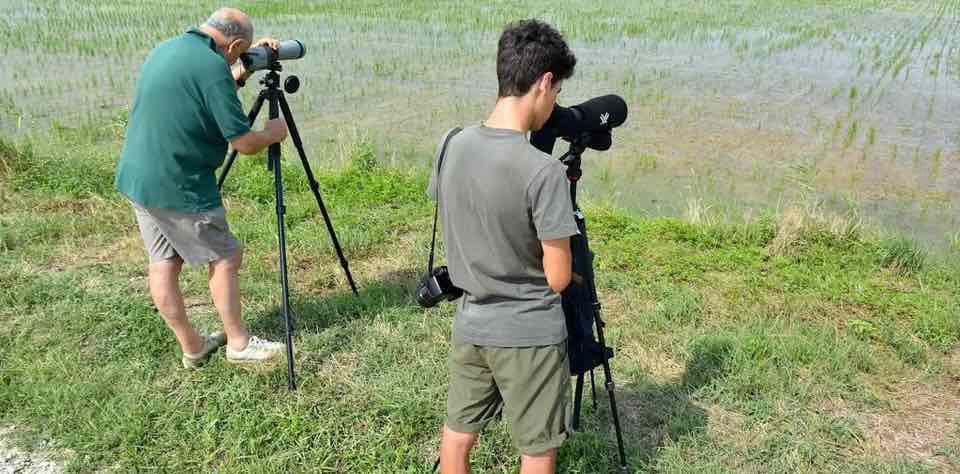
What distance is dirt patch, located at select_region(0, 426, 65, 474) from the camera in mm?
2635

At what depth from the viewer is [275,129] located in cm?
303

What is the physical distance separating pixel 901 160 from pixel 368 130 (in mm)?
5451

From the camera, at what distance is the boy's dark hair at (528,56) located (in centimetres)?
182

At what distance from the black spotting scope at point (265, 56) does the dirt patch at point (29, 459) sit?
1708 mm

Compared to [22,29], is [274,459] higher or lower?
lower

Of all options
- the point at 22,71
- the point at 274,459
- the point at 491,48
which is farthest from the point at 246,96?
the point at 274,459

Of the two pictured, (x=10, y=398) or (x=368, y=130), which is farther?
(x=368, y=130)

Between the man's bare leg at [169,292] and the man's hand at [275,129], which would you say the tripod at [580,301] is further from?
the man's bare leg at [169,292]

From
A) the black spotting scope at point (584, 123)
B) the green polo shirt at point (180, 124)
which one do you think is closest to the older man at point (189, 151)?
the green polo shirt at point (180, 124)

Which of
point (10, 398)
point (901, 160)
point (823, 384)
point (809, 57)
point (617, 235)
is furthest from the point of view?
point (809, 57)

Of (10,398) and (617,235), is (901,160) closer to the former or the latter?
(617,235)

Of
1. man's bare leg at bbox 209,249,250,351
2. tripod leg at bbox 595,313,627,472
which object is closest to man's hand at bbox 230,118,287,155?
man's bare leg at bbox 209,249,250,351

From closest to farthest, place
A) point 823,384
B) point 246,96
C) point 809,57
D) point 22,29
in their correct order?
1. point 823,384
2. point 246,96
3. point 809,57
4. point 22,29

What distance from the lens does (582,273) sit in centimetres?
226
